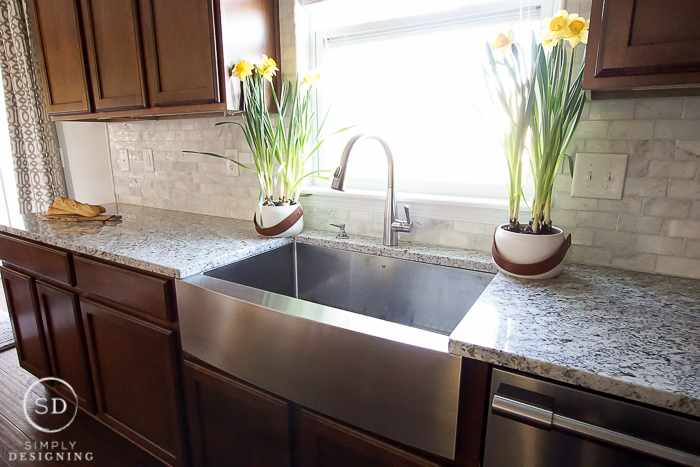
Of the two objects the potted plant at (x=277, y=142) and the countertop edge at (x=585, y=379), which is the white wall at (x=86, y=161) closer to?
the potted plant at (x=277, y=142)

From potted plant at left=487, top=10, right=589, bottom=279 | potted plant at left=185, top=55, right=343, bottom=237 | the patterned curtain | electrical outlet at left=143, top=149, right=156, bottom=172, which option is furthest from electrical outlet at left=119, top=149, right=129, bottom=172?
potted plant at left=487, top=10, right=589, bottom=279

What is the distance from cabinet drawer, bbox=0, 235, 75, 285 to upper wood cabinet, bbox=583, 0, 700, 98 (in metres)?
1.82

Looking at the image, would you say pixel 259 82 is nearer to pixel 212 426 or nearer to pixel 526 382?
pixel 212 426

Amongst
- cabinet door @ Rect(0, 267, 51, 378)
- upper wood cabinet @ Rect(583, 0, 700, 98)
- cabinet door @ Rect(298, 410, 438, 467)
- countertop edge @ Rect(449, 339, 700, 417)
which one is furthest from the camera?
cabinet door @ Rect(0, 267, 51, 378)

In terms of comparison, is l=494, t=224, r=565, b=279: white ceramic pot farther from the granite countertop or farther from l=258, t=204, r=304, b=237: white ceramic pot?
l=258, t=204, r=304, b=237: white ceramic pot

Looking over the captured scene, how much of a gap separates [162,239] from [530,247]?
1.32 meters

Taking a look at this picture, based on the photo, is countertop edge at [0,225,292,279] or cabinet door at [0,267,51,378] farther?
cabinet door at [0,267,51,378]

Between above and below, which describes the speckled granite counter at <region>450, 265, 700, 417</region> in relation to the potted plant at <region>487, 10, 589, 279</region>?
below

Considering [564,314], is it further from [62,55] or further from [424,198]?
[62,55]

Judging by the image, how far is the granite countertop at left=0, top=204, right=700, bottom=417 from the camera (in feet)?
2.10

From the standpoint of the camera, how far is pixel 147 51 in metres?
1.66

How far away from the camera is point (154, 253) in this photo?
1.35 metres

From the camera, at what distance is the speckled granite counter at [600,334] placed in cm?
62
